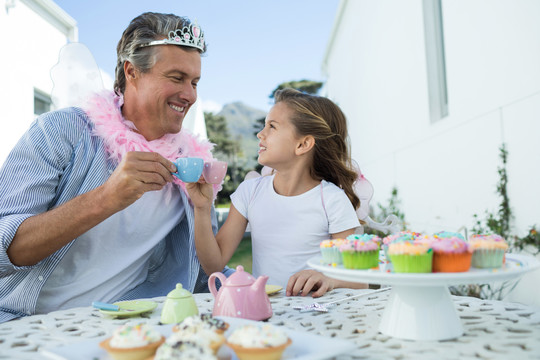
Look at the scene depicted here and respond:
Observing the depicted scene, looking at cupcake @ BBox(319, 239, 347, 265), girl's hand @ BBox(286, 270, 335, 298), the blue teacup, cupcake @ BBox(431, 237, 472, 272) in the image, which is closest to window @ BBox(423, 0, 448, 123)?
girl's hand @ BBox(286, 270, 335, 298)

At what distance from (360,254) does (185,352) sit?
2.19 feet

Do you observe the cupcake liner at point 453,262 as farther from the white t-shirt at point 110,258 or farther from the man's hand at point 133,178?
the white t-shirt at point 110,258

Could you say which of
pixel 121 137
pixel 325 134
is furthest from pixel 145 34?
pixel 325 134

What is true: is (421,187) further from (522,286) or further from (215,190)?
(215,190)

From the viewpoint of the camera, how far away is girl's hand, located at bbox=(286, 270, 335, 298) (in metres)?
1.78

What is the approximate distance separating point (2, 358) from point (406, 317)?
1.06 metres

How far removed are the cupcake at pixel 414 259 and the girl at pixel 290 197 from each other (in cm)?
105

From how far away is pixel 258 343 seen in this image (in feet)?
3.05

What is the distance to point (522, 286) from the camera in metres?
3.76

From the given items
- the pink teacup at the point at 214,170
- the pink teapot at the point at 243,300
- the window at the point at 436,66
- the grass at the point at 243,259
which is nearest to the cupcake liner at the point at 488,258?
the pink teapot at the point at 243,300

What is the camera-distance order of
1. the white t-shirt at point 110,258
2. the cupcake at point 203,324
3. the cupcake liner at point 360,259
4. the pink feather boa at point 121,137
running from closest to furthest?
the cupcake at point 203,324 → the cupcake liner at point 360,259 → the white t-shirt at point 110,258 → the pink feather boa at point 121,137

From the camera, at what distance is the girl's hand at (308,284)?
1.78 meters

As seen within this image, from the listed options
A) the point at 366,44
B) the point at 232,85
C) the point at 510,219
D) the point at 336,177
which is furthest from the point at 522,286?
the point at 232,85

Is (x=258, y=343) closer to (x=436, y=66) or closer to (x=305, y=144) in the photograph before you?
(x=305, y=144)
